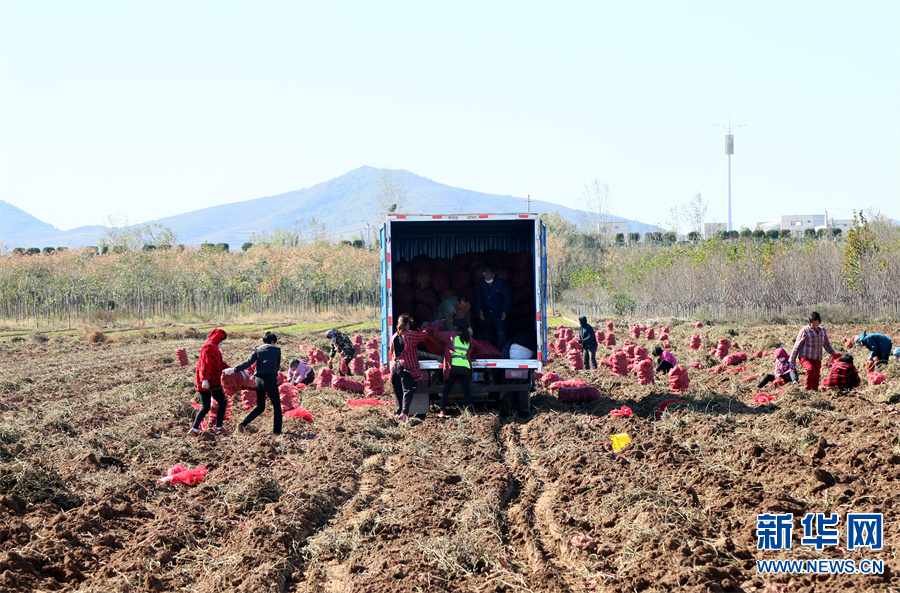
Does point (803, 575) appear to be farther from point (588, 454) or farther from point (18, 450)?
point (18, 450)

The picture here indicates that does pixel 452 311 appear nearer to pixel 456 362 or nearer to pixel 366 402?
pixel 456 362

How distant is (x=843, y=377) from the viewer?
13.4 m

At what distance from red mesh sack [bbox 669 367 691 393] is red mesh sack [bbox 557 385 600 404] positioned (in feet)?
4.60

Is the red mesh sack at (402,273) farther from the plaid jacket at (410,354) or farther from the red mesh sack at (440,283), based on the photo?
the plaid jacket at (410,354)

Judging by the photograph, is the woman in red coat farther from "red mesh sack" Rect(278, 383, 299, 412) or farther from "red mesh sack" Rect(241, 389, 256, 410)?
"red mesh sack" Rect(241, 389, 256, 410)

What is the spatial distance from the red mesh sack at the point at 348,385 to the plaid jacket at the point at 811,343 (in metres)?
8.04

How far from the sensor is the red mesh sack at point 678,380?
1445 cm

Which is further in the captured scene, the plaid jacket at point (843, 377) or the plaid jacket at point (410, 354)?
the plaid jacket at point (843, 377)

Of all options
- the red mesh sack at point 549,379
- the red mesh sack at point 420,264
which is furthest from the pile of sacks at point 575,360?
A: the red mesh sack at point 420,264

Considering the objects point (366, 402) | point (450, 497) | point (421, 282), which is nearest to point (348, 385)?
point (366, 402)

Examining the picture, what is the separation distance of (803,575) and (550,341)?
73.4ft

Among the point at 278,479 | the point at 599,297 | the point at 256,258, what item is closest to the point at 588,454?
the point at 278,479

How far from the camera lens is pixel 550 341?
28.2m

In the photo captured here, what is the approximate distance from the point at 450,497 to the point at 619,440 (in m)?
3.16
